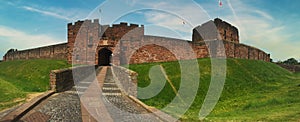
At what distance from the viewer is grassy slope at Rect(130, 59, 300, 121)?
40.6 feet

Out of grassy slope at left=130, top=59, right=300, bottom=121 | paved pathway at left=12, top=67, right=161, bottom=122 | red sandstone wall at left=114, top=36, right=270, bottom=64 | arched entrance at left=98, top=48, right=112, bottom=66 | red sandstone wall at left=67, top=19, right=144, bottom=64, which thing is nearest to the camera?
paved pathway at left=12, top=67, right=161, bottom=122

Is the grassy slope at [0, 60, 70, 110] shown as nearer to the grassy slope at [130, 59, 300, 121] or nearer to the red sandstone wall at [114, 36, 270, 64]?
the grassy slope at [130, 59, 300, 121]

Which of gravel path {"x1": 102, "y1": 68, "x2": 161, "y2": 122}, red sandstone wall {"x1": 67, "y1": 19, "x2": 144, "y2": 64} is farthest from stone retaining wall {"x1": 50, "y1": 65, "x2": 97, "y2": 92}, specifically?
red sandstone wall {"x1": 67, "y1": 19, "x2": 144, "y2": 64}

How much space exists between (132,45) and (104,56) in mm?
3861

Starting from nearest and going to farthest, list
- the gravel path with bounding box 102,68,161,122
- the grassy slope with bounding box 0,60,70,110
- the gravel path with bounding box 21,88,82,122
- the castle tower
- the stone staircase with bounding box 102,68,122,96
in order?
1. the gravel path with bounding box 21,88,82,122
2. the gravel path with bounding box 102,68,161,122
3. the stone staircase with bounding box 102,68,122,96
4. the grassy slope with bounding box 0,60,70,110
5. the castle tower

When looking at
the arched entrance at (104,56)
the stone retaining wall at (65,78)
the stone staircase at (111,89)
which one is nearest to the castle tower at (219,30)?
the arched entrance at (104,56)

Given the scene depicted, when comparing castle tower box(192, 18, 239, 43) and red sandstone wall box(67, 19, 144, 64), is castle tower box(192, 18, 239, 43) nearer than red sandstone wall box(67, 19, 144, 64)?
No

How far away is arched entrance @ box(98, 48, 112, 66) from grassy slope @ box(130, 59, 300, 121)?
877 centimetres

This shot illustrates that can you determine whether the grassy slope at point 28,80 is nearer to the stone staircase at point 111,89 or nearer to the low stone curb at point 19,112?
the low stone curb at point 19,112

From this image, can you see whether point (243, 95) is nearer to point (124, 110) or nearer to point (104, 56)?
point (124, 110)

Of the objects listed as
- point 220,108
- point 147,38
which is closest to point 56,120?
point 220,108

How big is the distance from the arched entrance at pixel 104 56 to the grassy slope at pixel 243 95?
8766 mm

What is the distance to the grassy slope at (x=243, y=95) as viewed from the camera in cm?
1238

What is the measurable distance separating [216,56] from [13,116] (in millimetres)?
28605
